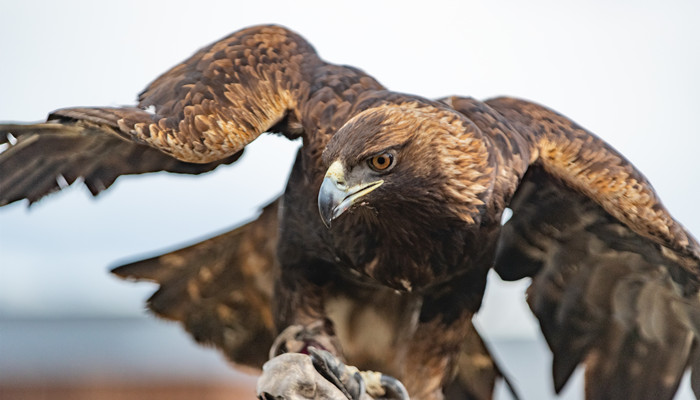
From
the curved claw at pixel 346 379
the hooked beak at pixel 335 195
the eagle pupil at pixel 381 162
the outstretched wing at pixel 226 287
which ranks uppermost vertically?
the eagle pupil at pixel 381 162

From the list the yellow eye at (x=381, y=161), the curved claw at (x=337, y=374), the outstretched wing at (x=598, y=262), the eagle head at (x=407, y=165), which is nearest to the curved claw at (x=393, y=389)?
the curved claw at (x=337, y=374)

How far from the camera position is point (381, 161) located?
321cm

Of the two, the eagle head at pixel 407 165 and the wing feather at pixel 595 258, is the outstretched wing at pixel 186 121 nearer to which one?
the eagle head at pixel 407 165

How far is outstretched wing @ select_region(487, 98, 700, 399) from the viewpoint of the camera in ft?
12.3

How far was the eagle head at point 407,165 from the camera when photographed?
3123 mm

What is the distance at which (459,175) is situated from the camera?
10.9ft

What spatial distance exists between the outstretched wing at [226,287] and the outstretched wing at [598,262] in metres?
1.12

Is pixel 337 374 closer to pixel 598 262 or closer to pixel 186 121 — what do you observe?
pixel 186 121

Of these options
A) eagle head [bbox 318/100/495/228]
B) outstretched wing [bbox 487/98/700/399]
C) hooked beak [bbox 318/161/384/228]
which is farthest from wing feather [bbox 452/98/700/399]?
hooked beak [bbox 318/161/384/228]

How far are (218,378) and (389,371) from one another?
4154mm

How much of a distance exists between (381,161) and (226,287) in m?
1.57

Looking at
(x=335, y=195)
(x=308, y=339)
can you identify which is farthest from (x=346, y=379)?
(x=335, y=195)

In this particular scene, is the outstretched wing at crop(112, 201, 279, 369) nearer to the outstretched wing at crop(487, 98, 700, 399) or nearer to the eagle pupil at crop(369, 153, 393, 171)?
the outstretched wing at crop(487, 98, 700, 399)

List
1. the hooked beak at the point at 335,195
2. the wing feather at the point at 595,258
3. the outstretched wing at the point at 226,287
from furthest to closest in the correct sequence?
the outstretched wing at the point at 226,287 → the wing feather at the point at 595,258 → the hooked beak at the point at 335,195
